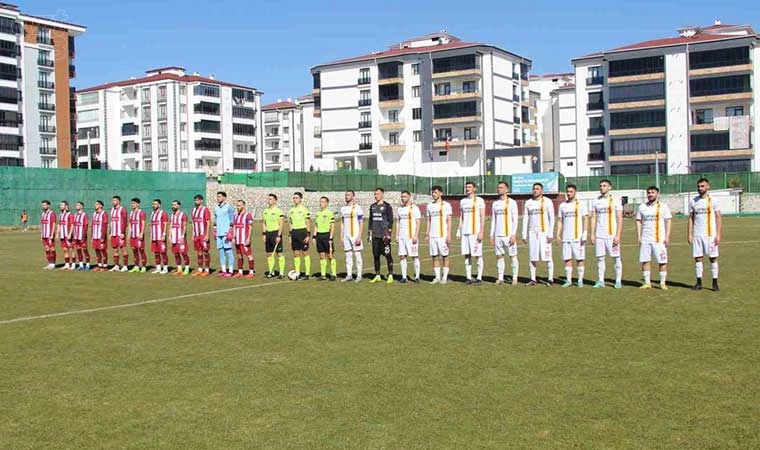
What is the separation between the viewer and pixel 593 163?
3526 inches

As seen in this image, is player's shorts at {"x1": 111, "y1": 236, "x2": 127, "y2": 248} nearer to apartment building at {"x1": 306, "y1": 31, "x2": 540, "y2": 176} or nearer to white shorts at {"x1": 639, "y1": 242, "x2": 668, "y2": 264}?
white shorts at {"x1": 639, "y1": 242, "x2": 668, "y2": 264}

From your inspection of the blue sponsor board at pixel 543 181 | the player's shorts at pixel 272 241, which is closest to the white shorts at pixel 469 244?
the player's shorts at pixel 272 241

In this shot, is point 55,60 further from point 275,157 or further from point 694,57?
point 694,57

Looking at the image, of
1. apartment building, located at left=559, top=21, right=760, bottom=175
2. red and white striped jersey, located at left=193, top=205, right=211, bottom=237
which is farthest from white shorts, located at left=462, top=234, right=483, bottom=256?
apartment building, located at left=559, top=21, right=760, bottom=175

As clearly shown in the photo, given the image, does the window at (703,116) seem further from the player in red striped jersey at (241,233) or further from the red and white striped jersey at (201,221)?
the player in red striped jersey at (241,233)

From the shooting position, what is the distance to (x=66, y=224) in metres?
24.8

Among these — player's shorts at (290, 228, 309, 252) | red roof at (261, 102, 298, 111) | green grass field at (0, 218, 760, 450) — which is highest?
red roof at (261, 102, 298, 111)

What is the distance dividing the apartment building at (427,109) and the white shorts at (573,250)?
226 ft

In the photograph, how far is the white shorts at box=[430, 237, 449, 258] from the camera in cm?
1853

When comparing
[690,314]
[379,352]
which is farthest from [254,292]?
[690,314]

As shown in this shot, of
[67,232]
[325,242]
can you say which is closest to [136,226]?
[67,232]

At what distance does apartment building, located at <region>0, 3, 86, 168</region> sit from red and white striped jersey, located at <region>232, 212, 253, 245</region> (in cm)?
7182

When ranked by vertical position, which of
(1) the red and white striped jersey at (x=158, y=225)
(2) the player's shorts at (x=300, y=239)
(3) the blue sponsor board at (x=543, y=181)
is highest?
(3) the blue sponsor board at (x=543, y=181)

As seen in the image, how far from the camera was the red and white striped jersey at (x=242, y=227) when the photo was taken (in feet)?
68.3
